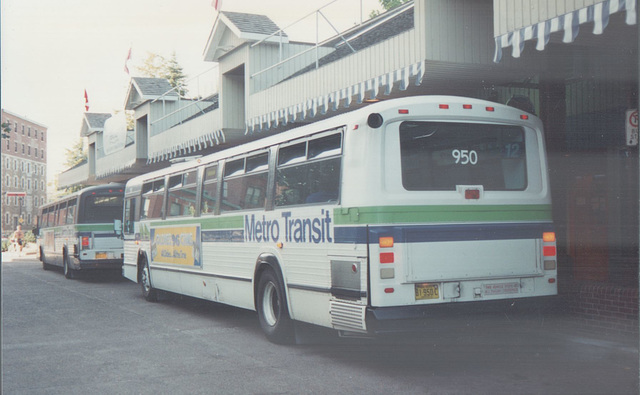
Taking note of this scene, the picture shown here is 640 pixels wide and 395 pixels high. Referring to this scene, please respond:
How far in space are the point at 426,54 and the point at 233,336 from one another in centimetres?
496

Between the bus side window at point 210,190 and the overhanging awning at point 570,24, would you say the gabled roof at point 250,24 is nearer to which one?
the bus side window at point 210,190

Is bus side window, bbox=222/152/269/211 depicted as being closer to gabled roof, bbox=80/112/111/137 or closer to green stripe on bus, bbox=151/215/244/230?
green stripe on bus, bbox=151/215/244/230

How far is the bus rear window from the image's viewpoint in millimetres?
7336

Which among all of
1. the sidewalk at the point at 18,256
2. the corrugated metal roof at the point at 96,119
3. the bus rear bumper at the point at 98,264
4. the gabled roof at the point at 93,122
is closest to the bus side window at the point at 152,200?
the bus rear bumper at the point at 98,264

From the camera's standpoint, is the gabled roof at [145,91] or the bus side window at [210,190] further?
the gabled roof at [145,91]

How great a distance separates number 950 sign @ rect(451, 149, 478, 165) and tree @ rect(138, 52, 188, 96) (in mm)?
44913

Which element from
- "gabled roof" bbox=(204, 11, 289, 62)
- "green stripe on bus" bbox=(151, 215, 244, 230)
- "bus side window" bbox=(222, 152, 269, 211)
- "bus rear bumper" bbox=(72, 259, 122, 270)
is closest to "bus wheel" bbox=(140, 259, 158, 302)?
"green stripe on bus" bbox=(151, 215, 244, 230)

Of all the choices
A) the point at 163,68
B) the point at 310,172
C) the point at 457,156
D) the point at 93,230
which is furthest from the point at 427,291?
the point at 163,68

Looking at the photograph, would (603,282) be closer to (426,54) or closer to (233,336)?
(426,54)

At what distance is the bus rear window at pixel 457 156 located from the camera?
289 inches

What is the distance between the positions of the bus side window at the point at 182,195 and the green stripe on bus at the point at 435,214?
522 cm

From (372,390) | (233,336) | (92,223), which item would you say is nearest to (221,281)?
(233,336)

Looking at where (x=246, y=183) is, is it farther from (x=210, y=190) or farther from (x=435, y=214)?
(x=435, y=214)

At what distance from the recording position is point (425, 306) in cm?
703
